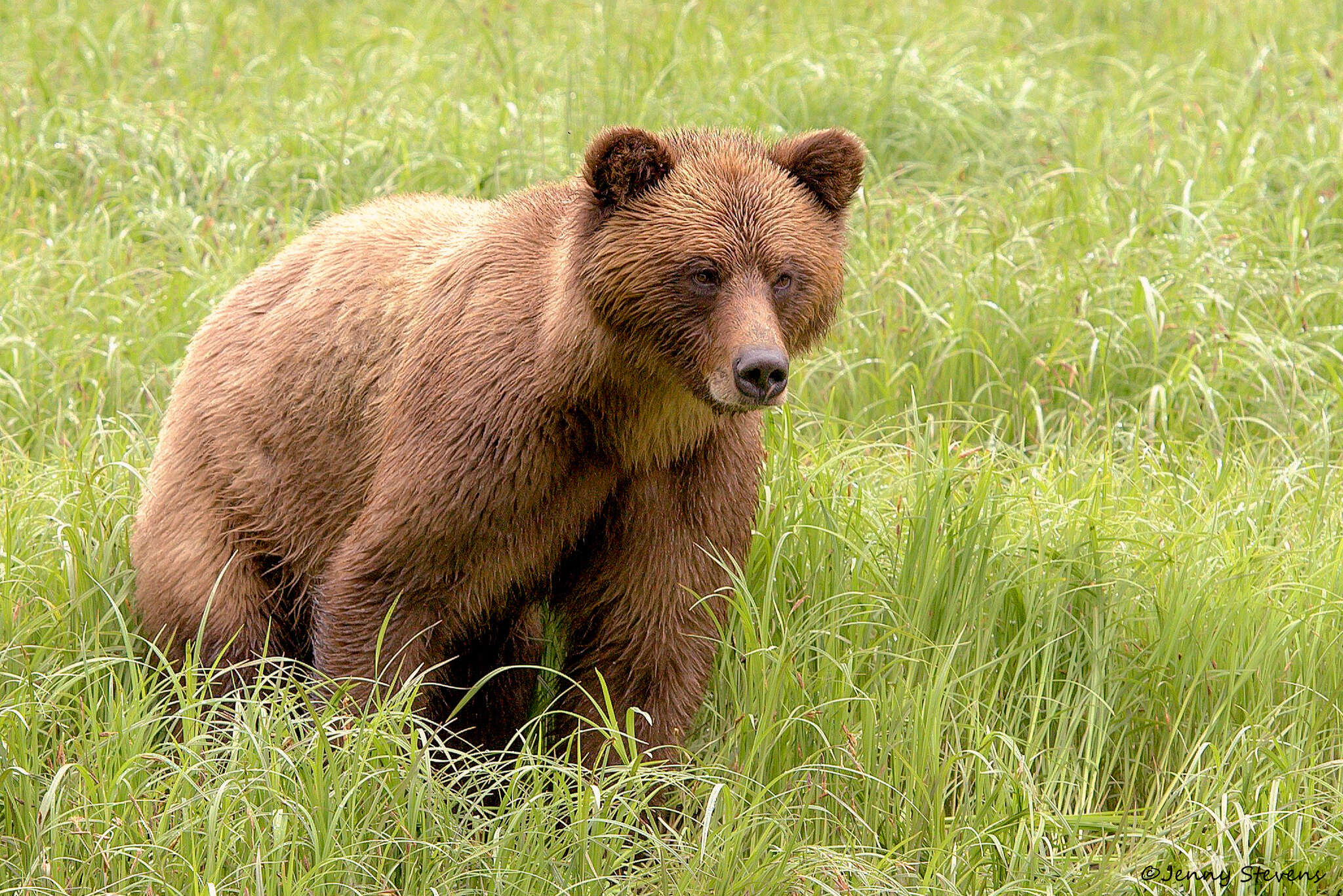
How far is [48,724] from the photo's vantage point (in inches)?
165

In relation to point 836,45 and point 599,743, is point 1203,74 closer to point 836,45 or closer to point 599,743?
point 836,45

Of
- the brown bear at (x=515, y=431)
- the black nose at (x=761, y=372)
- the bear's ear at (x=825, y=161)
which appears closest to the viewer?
the black nose at (x=761, y=372)

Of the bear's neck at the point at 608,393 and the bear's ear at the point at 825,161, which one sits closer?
the bear's neck at the point at 608,393

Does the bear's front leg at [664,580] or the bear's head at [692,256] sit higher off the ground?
the bear's head at [692,256]

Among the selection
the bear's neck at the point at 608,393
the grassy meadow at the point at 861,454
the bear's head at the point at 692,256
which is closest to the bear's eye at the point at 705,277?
the bear's head at the point at 692,256

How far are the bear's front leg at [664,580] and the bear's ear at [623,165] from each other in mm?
672

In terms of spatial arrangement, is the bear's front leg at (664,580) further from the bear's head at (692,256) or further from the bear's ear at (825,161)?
the bear's ear at (825,161)

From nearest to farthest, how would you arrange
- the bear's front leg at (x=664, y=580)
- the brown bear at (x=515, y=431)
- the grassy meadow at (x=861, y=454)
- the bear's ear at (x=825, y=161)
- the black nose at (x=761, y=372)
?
1. the black nose at (x=761, y=372)
2. the grassy meadow at (x=861, y=454)
3. the brown bear at (x=515, y=431)
4. the bear's ear at (x=825, y=161)
5. the bear's front leg at (x=664, y=580)

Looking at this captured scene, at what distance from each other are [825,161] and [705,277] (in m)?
0.49

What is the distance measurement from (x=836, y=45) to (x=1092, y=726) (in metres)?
4.76

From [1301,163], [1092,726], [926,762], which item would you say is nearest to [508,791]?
[926,762]

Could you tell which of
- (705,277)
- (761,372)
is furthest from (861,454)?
(761,372)

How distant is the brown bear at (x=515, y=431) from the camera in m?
3.92

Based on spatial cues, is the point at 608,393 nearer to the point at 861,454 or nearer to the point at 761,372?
the point at 761,372
